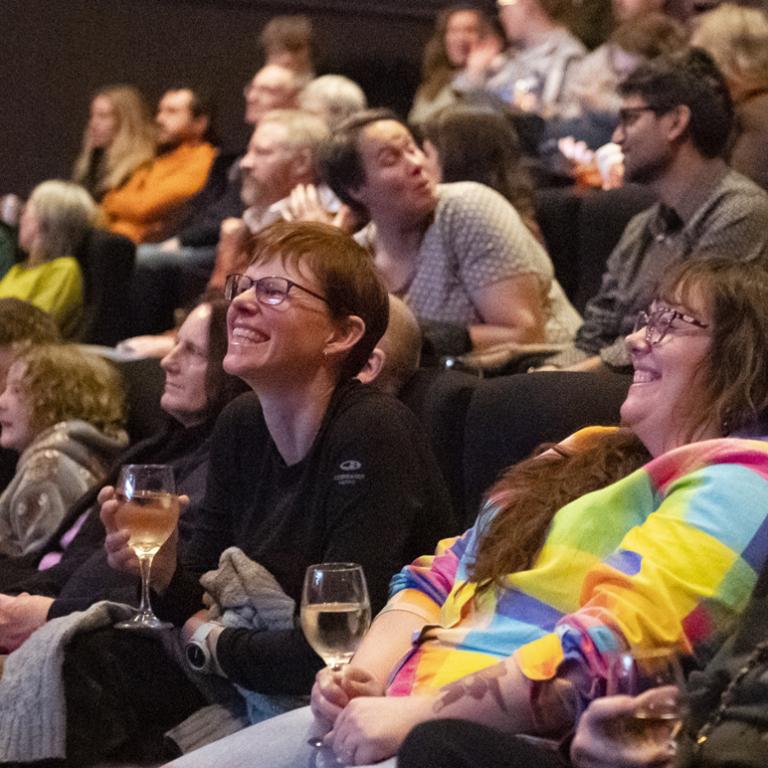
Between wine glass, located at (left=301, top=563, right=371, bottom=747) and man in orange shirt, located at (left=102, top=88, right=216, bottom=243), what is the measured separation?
187 inches

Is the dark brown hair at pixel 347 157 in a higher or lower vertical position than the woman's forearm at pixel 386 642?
lower

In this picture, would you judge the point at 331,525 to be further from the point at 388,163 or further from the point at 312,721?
the point at 388,163

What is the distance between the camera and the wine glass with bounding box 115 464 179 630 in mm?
2527

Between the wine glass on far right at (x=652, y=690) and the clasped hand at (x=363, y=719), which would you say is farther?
the clasped hand at (x=363, y=719)

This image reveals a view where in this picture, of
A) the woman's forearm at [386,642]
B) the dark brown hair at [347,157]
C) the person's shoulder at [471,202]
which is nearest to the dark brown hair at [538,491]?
the woman's forearm at [386,642]

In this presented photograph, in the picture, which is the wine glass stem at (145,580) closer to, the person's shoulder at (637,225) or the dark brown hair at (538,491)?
the dark brown hair at (538,491)

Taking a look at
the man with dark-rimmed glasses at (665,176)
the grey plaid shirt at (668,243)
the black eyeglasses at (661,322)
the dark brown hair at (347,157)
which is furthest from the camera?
the dark brown hair at (347,157)

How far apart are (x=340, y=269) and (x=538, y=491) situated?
0.59 meters

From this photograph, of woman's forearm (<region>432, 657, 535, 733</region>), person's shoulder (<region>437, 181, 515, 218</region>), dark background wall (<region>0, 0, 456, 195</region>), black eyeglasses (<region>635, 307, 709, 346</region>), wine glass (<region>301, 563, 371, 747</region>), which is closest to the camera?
woman's forearm (<region>432, 657, 535, 733</region>)

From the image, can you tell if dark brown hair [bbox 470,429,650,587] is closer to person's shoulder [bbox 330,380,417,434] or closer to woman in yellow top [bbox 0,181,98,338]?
person's shoulder [bbox 330,380,417,434]

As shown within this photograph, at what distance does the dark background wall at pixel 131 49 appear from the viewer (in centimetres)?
773

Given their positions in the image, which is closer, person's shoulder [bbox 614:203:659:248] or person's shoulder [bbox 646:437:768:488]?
person's shoulder [bbox 646:437:768:488]

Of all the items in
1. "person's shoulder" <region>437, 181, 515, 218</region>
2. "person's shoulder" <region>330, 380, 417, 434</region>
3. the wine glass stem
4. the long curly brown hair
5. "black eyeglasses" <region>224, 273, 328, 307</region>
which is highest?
"black eyeglasses" <region>224, 273, 328, 307</region>

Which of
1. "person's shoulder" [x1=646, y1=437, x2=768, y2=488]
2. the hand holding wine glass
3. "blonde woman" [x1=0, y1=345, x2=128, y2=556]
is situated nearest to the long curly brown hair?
"blonde woman" [x1=0, y1=345, x2=128, y2=556]
